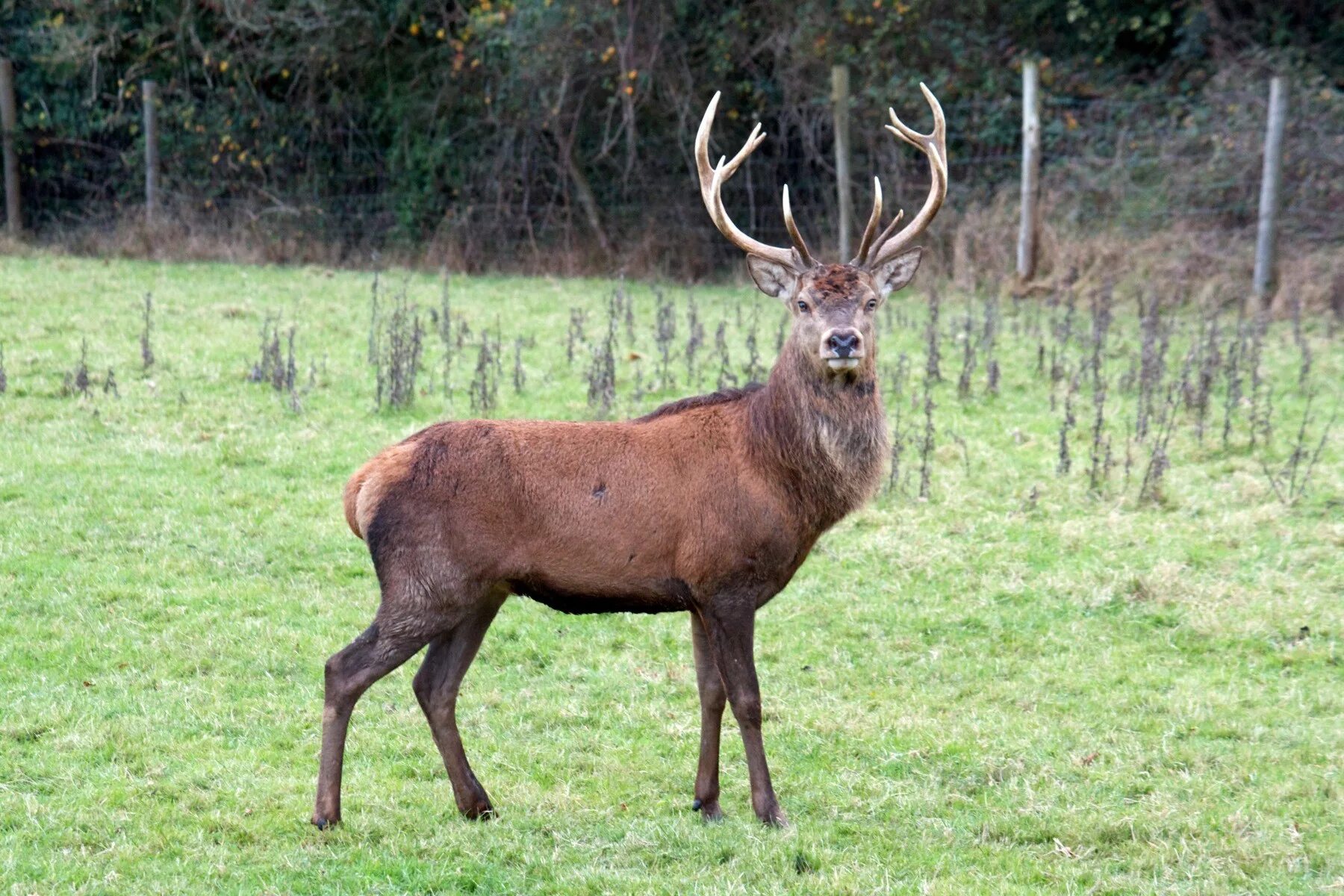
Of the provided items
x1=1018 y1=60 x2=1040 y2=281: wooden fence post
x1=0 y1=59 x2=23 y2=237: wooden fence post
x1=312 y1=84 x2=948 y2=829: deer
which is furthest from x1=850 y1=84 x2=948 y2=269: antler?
x1=0 y1=59 x2=23 y2=237: wooden fence post

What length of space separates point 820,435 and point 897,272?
98 centimetres

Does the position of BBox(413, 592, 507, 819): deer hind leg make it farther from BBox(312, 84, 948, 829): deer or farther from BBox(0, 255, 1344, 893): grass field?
BBox(0, 255, 1344, 893): grass field

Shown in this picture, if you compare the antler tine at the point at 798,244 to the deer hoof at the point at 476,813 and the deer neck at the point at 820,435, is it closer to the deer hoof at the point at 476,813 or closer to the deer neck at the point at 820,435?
the deer neck at the point at 820,435

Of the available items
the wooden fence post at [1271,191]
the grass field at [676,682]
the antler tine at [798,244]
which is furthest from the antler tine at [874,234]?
the wooden fence post at [1271,191]

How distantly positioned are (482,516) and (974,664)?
288 centimetres

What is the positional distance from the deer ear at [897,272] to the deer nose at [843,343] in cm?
57

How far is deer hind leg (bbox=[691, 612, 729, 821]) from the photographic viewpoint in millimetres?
5617

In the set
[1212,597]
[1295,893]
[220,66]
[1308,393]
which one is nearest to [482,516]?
[1295,893]

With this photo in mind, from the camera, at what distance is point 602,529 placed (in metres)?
5.47

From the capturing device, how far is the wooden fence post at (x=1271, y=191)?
1503cm

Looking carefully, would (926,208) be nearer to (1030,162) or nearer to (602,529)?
(602,529)

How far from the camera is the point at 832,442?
5.80 metres

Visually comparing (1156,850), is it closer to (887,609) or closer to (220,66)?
(887,609)

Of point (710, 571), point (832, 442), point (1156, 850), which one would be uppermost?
point (832, 442)
